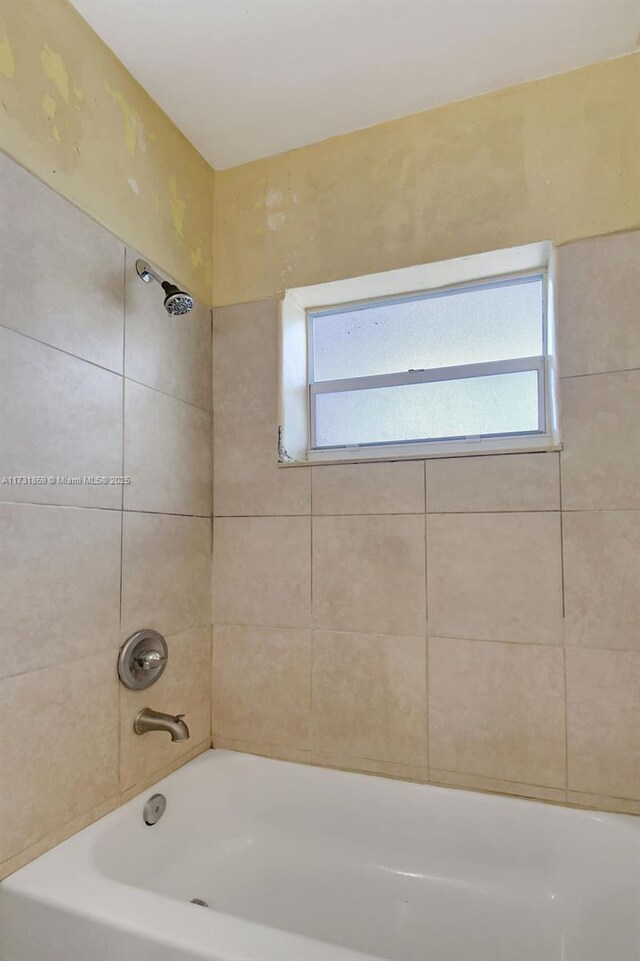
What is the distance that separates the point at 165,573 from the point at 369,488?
0.68 meters

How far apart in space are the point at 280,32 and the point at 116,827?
2.09 metres

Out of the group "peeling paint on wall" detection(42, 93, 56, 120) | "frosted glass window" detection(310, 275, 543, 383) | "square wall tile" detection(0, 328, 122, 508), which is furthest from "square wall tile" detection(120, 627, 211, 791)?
"peeling paint on wall" detection(42, 93, 56, 120)

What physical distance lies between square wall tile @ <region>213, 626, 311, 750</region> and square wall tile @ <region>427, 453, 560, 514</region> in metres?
0.63

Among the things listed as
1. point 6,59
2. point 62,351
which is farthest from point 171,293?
point 6,59

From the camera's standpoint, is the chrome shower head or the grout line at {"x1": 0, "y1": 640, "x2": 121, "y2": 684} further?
the chrome shower head

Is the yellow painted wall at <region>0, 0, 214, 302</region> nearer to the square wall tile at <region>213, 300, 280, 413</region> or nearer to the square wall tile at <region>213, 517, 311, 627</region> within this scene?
the square wall tile at <region>213, 300, 280, 413</region>

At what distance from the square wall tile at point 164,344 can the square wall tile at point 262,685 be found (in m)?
0.82

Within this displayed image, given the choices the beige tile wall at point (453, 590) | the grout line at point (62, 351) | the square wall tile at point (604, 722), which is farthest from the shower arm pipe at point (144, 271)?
the square wall tile at point (604, 722)

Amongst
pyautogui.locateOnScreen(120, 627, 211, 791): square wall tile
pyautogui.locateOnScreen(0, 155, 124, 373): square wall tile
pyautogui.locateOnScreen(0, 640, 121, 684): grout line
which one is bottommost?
pyautogui.locateOnScreen(120, 627, 211, 791): square wall tile

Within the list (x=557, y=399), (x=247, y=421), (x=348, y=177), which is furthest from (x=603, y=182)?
(x=247, y=421)

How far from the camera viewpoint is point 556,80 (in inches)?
60.5

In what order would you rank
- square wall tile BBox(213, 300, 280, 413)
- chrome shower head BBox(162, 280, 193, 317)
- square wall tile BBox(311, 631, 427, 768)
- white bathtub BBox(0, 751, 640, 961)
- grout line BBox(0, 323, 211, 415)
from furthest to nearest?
square wall tile BBox(213, 300, 280, 413) < square wall tile BBox(311, 631, 427, 768) < chrome shower head BBox(162, 280, 193, 317) < grout line BBox(0, 323, 211, 415) < white bathtub BBox(0, 751, 640, 961)

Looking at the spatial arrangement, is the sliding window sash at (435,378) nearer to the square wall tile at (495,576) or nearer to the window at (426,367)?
the window at (426,367)

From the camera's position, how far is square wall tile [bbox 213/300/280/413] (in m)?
1.85
